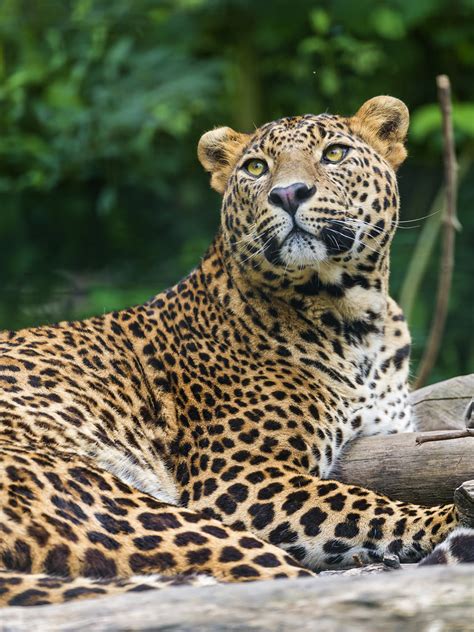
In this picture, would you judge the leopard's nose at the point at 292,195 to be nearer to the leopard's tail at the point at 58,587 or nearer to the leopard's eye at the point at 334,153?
the leopard's eye at the point at 334,153

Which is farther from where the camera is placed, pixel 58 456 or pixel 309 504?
pixel 309 504

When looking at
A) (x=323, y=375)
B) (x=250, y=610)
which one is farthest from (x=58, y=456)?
(x=250, y=610)

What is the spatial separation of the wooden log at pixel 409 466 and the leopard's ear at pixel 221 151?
A: 172cm

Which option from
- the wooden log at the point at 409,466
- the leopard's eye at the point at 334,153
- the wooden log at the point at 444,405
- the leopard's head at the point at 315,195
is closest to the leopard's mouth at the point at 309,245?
the leopard's head at the point at 315,195

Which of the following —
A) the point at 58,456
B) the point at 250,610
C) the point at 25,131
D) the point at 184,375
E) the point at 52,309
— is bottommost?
the point at 250,610

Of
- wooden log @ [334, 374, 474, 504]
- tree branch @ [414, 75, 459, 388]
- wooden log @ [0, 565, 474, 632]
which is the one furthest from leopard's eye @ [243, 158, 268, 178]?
wooden log @ [0, 565, 474, 632]

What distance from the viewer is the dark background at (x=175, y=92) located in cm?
1714

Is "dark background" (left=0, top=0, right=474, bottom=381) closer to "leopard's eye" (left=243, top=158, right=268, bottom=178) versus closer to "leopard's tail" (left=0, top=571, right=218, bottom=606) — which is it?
"leopard's eye" (left=243, top=158, right=268, bottom=178)

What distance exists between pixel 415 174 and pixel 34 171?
18.5 feet

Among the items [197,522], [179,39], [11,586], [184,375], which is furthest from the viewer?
[179,39]

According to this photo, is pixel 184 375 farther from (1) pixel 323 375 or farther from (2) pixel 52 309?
(2) pixel 52 309

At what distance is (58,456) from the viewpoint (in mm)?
5297

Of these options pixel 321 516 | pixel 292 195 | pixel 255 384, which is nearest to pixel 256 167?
pixel 292 195

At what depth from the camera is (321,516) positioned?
18.8 feet
